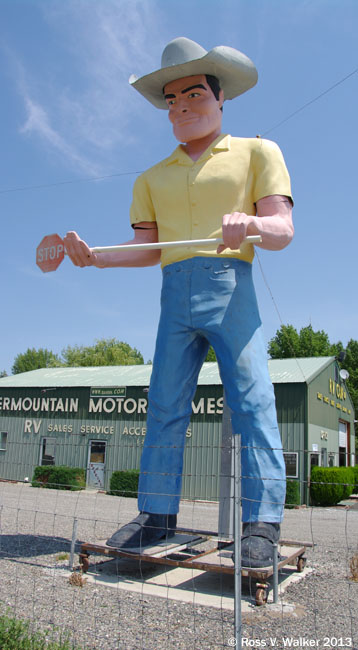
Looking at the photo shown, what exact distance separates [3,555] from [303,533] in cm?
502

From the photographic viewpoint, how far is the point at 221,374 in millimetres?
4066

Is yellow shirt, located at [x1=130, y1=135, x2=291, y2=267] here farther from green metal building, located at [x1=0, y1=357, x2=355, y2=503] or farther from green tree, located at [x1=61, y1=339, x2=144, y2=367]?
green tree, located at [x1=61, y1=339, x2=144, y2=367]

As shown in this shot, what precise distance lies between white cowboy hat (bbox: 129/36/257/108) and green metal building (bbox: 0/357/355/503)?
9884 millimetres

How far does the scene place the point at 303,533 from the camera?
820 centimetres

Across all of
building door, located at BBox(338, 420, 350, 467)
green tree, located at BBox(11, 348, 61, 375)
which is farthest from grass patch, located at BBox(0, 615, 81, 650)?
green tree, located at BBox(11, 348, 61, 375)

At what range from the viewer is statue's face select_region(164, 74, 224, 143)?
420 centimetres

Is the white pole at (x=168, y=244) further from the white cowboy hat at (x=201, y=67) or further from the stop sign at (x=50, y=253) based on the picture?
the white cowboy hat at (x=201, y=67)

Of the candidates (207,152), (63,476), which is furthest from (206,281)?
(63,476)

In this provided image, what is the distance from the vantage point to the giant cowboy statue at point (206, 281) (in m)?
3.91

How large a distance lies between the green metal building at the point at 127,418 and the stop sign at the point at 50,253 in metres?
9.49

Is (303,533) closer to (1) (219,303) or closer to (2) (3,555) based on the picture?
(2) (3,555)

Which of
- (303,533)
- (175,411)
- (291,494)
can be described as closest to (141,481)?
(175,411)

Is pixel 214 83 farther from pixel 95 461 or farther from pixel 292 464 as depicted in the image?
pixel 95 461

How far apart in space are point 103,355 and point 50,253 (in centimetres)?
3780
